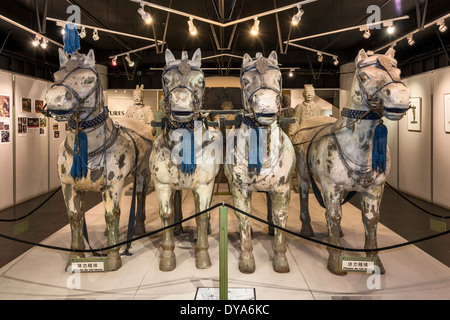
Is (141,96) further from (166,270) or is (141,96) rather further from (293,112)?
(166,270)

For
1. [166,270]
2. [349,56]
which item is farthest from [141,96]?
[349,56]

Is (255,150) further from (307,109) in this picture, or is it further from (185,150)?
(307,109)

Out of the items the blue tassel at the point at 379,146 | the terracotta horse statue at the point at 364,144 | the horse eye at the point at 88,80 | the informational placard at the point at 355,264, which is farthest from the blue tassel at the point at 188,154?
the blue tassel at the point at 379,146

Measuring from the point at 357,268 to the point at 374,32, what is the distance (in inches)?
299

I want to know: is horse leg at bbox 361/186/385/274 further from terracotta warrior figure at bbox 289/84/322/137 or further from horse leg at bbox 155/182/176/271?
terracotta warrior figure at bbox 289/84/322/137

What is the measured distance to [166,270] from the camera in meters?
3.60

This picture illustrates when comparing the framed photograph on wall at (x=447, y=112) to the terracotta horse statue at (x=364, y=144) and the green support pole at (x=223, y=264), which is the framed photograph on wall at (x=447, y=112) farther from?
the green support pole at (x=223, y=264)

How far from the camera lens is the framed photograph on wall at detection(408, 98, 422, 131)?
24.7 feet

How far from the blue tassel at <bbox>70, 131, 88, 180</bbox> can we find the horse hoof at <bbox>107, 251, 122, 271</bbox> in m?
1.02

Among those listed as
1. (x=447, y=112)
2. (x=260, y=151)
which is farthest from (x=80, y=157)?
(x=447, y=112)

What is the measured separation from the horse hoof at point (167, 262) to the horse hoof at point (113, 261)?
514 millimetres

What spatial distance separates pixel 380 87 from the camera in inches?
119

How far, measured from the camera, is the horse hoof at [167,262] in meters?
3.61

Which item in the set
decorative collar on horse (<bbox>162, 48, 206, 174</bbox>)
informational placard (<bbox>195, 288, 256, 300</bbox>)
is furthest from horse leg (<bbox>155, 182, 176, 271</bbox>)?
informational placard (<bbox>195, 288, 256, 300</bbox>)
